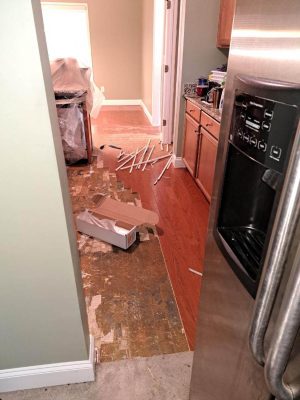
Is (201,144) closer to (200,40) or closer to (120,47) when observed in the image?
(200,40)

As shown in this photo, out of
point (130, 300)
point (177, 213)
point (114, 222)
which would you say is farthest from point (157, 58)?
point (130, 300)

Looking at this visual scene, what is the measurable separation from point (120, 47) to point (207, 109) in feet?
17.4

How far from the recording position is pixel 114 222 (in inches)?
93.2

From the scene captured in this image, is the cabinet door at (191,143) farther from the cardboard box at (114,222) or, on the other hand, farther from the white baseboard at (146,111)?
the white baseboard at (146,111)

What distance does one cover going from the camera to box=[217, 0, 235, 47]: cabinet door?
2660 millimetres

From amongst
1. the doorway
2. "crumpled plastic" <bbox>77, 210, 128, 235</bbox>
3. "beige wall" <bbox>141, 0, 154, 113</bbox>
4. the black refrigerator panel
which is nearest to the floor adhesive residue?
"crumpled plastic" <bbox>77, 210, 128, 235</bbox>

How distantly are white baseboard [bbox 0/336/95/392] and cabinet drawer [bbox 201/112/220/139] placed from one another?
6.56ft

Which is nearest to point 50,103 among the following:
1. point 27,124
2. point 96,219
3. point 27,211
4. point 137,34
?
point 27,124

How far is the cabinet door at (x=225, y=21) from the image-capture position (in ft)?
8.73

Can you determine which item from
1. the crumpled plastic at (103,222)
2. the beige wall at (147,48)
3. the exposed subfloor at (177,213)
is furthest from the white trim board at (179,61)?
the beige wall at (147,48)

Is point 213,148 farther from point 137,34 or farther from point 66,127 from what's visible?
point 137,34

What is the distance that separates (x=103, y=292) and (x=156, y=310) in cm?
38

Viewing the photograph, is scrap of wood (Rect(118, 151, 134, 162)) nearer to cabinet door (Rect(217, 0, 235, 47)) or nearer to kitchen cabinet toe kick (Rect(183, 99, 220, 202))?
kitchen cabinet toe kick (Rect(183, 99, 220, 202))

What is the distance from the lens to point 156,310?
1792mm
